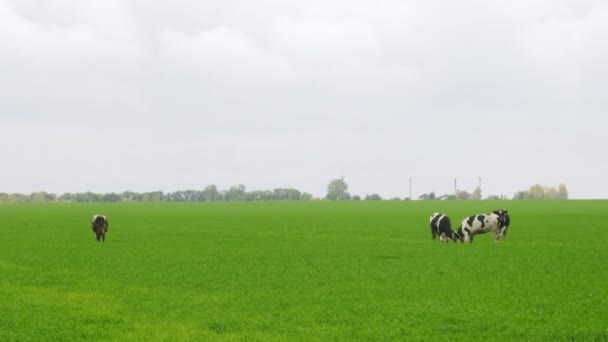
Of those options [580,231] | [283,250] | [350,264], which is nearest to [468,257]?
[350,264]

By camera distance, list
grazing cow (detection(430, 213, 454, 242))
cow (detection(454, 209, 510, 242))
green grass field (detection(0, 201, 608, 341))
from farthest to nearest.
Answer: grazing cow (detection(430, 213, 454, 242)), cow (detection(454, 209, 510, 242)), green grass field (detection(0, 201, 608, 341))

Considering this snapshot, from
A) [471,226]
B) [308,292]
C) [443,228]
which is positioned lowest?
[308,292]

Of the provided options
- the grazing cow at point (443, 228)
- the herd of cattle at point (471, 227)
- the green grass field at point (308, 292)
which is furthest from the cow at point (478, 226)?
the green grass field at point (308, 292)

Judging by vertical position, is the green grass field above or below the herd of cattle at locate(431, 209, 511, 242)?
below

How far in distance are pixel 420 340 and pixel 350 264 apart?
12.1m

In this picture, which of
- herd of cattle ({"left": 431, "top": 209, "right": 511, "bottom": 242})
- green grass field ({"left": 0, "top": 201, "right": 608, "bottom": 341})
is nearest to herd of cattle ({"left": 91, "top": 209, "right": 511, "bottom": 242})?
herd of cattle ({"left": 431, "top": 209, "right": 511, "bottom": 242})

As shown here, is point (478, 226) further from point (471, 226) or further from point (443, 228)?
point (443, 228)

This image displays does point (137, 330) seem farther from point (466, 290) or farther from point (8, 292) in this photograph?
point (466, 290)

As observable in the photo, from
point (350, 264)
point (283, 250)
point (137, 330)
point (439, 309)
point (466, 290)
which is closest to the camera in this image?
point (137, 330)

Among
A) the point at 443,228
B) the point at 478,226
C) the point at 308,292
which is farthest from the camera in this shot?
the point at 443,228

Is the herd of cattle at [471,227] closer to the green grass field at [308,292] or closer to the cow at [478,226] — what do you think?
the cow at [478,226]

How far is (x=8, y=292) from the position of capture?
63.4 ft

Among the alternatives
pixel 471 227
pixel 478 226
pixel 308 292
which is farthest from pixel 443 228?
pixel 308 292

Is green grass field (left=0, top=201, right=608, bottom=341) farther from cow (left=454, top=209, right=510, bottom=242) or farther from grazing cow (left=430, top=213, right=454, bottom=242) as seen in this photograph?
grazing cow (left=430, top=213, right=454, bottom=242)
